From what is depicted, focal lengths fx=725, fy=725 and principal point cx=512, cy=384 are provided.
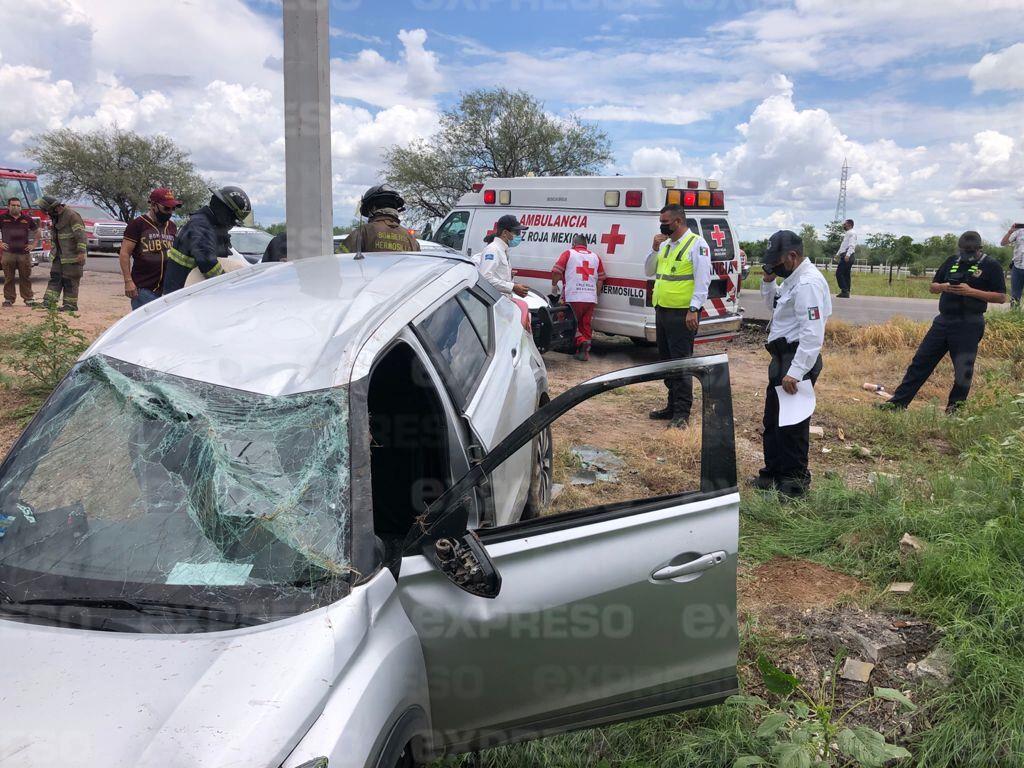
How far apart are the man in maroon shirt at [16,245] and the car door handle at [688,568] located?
38.9 feet

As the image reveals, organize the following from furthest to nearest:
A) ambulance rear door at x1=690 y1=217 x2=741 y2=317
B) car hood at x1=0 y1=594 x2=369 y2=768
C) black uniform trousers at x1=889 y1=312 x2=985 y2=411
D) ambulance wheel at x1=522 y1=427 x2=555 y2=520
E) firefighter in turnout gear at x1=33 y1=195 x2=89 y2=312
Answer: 1. firefighter in turnout gear at x1=33 y1=195 x2=89 y2=312
2. ambulance rear door at x1=690 y1=217 x2=741 y2=317
3. black uniform trousers at x1=889 y1=312 x2=985 y2=411
4. ambulance wheel at x1=522 y1=427 x2=555 y2=520
5. car hood at x1=0 y1=594 x2=369 y2=768

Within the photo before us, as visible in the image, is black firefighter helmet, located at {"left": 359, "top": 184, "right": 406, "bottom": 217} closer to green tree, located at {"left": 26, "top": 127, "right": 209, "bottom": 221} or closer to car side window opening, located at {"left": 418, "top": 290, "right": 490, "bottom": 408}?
car side window opening, located at {"left": 418, "top": 290, "right": 490, "bottom": 408}

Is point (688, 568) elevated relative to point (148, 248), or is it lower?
lower

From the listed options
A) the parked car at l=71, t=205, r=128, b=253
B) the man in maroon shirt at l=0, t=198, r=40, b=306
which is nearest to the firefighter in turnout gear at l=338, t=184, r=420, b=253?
the man in maroon shirt at l=0, t=198, r=40, b=306

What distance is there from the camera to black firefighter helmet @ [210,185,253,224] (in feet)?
16.6

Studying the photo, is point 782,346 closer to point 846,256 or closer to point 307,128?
point 307,128

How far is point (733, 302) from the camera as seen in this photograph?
943 cm

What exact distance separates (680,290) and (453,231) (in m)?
5.47

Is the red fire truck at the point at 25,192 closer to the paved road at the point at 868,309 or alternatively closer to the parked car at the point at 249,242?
the parked car at the point at 249,242

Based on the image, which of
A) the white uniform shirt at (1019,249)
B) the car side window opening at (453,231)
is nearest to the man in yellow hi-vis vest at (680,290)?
the car side window opening at (453,231)

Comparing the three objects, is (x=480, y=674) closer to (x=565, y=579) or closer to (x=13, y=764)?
(x=565, y=579)

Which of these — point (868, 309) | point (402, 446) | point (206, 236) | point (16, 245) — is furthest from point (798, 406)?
point (16, 245)

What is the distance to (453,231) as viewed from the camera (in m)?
10.8

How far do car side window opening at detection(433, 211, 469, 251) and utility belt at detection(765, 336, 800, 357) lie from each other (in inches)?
264
